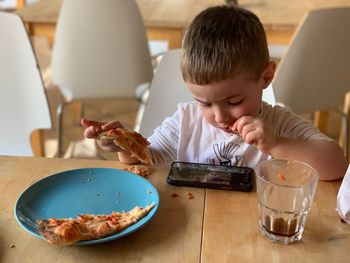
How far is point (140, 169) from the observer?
3.51 ft

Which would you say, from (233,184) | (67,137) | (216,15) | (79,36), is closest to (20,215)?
(233,184)

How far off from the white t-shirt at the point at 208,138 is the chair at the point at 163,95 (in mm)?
301

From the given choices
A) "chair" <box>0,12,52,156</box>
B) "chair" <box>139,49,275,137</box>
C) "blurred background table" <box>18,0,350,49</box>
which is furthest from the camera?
"blurred background table" <box>18,0,350,49</box>

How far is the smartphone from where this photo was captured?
3.23 ft

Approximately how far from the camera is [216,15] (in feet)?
3.48

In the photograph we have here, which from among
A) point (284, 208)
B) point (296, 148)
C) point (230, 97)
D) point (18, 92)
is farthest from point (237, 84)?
point (18, 92)

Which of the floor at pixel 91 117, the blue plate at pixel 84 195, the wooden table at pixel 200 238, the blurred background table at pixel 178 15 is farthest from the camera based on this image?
the floor at pixel 91 117

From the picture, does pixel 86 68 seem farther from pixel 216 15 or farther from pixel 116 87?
pixel 216 15

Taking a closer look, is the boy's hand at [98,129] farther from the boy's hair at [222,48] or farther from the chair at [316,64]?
the chair at [316,64]

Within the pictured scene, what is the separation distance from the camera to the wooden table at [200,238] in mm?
777

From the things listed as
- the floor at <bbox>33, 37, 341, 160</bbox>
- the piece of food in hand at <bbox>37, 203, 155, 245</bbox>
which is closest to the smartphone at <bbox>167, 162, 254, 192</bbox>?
the piece of food in hand at <bbox>37, 203, 155, 245</bbox>

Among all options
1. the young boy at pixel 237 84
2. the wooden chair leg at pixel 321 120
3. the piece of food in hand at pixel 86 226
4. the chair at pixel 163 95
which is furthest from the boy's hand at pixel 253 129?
the wooden chair leg at pixel 321 120

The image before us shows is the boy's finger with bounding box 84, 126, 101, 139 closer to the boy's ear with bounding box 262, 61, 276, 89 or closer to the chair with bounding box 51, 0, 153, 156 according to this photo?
the boy's ear with bounding box 262, 61, 276, 89

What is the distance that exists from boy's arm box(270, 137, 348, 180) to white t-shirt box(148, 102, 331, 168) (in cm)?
8
